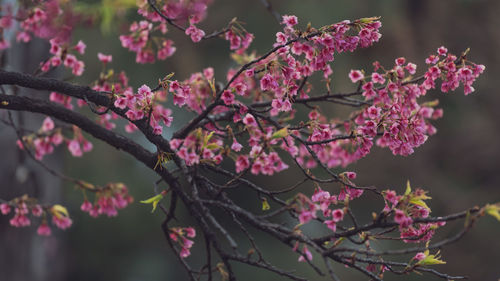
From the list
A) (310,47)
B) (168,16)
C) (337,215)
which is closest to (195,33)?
(168,16)

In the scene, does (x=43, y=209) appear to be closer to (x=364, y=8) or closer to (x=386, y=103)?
(x=386, y=103)

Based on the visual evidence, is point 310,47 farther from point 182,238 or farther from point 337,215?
point 182,238

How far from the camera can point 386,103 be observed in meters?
2.55

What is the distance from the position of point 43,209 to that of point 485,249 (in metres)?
7.13

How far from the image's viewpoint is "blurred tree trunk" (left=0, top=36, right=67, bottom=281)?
5.21 metres

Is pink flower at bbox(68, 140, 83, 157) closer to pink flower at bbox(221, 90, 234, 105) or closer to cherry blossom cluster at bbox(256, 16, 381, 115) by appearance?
pink flower at bbox(221, 90, 234, 105)

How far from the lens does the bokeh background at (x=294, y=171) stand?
18.7 ft

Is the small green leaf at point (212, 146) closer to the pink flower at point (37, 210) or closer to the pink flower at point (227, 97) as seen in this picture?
the pink flower at point (227, 97)

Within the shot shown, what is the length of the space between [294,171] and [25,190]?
6556 millimetres

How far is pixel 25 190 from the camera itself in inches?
212

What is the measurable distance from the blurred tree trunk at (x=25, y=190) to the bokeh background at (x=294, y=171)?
0.04 ft

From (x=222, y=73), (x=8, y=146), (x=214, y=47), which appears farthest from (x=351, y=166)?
(x=8, y=146)

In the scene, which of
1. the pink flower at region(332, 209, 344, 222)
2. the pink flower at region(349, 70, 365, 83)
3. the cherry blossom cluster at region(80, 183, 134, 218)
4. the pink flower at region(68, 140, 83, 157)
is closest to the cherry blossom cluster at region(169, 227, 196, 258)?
the cherry blossom cluster at region(80, 183, 134, 218)

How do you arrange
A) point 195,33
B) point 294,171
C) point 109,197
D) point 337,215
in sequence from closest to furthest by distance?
point 337,215 < point 195,33 < point 109,197 < point 294,171
